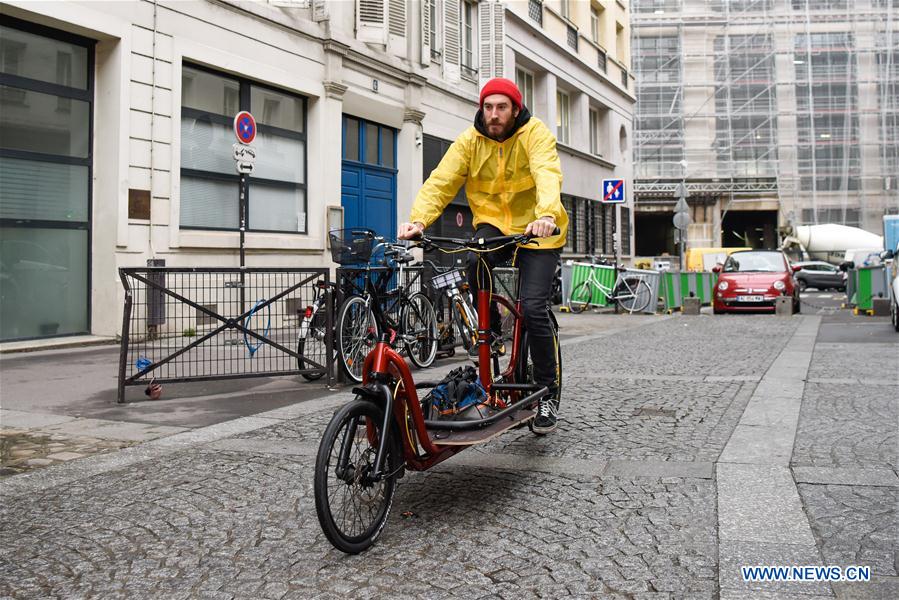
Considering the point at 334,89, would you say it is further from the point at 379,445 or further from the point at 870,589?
the point at 870,589

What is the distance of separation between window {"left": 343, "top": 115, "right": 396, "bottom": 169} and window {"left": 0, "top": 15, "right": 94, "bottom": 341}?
563 cm

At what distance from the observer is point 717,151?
4478 cm

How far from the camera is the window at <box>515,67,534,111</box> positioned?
2489 cm

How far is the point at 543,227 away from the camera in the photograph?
3.83 metres

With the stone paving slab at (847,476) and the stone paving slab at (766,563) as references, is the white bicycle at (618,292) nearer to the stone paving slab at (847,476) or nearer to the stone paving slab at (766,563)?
the stone paving slab at (847,476)

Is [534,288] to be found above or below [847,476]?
above

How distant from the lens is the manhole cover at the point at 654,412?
18.7ft

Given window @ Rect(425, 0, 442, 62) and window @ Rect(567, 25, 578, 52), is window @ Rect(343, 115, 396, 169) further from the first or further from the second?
window @ Rect(567, 25, 578, 52)

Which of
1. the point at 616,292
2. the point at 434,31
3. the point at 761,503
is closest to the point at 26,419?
the point at 761,503

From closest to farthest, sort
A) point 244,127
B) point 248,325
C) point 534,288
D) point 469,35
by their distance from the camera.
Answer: point 534,288 < point 248,325 < point 244,127 < point 469,35

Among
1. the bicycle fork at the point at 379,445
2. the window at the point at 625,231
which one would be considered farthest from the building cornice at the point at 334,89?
the window at the point at 625,231

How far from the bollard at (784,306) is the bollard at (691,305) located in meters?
1.65

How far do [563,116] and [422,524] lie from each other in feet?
85.9

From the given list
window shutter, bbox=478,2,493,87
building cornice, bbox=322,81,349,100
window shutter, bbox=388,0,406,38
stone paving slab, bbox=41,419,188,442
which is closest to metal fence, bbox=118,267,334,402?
stone paving slab, bbox=41,419,188,442
